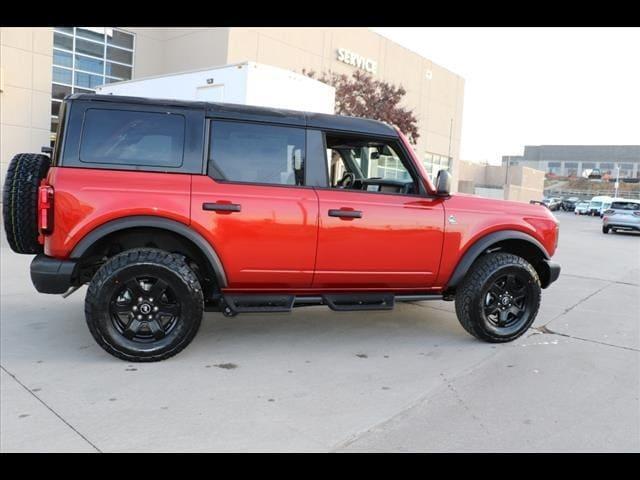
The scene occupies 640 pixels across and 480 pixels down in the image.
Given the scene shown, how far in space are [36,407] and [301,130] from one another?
2.75 metres

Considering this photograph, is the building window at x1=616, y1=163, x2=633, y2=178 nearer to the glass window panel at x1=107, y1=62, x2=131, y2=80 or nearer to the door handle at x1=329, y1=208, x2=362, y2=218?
the glass window panel at x1=107, y1=62, x2=131, y2=80

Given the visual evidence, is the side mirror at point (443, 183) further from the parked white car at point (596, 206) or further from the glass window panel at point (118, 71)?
the parked white car at point (596, 206)

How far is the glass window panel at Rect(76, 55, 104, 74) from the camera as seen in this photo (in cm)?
1925

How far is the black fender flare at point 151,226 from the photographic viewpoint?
155 inches

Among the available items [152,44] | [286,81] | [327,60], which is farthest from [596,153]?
[286,81]

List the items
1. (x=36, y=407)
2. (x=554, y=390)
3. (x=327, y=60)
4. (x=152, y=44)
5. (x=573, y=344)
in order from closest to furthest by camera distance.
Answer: (x=36, y=407)
(x=554, y=390)
(x=573, y=344)
(x=152, y=44)
(x=327, y=60)

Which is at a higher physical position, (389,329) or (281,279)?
(281,279)

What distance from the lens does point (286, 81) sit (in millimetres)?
8766

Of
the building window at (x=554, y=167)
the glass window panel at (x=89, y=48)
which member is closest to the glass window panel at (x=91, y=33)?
the glass window panel at (x=89, y=48)

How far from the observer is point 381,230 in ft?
14.7

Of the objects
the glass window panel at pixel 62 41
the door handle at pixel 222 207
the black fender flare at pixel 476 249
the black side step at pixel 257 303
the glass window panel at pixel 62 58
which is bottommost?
the black side step at pixel 257 303

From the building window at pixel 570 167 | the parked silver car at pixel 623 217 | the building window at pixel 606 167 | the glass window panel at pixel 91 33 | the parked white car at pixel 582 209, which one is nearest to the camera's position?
the glass window panel at pixel 91 33

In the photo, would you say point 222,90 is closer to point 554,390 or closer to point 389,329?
point 389,329

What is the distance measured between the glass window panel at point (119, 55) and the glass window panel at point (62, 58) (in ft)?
4.59
